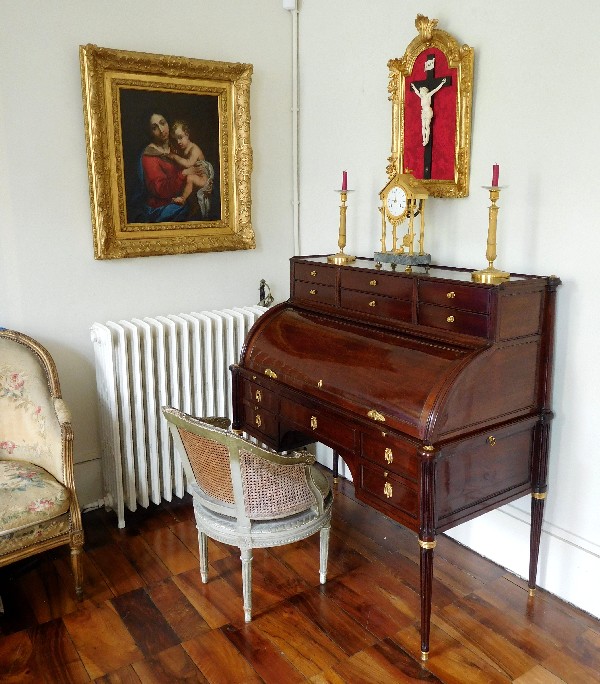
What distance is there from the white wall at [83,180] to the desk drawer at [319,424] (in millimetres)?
1074

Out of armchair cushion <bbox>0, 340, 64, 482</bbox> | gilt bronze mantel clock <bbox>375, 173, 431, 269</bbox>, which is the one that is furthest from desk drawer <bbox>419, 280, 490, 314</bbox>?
armchair cushion <bbox>0, 340, 64, 482</bbox>

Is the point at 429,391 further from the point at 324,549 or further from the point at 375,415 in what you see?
the point at 324,549

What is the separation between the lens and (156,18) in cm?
327

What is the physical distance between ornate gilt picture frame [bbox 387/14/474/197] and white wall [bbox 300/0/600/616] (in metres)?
0.05

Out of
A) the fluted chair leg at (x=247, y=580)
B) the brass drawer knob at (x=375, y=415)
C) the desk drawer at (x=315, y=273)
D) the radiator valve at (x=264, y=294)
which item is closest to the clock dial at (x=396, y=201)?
the desk drawer at (x=315, y=273)

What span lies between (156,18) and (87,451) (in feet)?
7.32

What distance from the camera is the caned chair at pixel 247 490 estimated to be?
2.41 m

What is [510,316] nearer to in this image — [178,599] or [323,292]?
[323,292]

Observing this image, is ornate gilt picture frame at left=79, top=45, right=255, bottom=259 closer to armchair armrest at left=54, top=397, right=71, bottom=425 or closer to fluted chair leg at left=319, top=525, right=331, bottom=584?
armchair armrest at left=54, top=397, right=71, bottom=425

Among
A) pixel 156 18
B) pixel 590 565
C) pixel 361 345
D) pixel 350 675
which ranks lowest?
pixel 350 675

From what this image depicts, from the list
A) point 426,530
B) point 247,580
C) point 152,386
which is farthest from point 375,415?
point 152,386

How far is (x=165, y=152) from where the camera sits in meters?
3.39

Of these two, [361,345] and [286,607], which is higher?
[361,345]

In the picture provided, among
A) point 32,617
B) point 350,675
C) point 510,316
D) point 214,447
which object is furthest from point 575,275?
point 32,617
